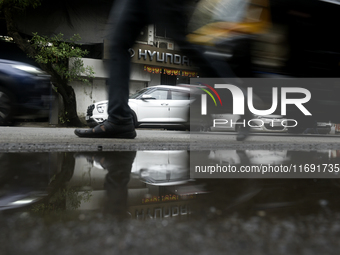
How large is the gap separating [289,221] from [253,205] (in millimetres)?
193

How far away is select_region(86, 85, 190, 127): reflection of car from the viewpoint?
32.0 ft

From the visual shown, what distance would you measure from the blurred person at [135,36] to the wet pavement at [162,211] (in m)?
1.18

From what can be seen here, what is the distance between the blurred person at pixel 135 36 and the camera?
276 centimetres

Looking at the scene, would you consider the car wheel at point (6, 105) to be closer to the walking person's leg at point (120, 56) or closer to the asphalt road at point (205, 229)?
the walking person's leg at point (120, 56)

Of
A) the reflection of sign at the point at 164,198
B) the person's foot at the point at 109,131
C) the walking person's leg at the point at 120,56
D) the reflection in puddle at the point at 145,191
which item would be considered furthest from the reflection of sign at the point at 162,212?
the person's foot at the point at 109,131

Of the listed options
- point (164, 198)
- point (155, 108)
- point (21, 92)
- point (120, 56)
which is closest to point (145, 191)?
point (164, 198)

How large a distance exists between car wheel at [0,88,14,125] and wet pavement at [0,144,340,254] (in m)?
1.27

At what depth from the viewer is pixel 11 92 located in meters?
3.07

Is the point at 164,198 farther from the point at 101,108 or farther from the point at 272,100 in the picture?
the point at 101,108

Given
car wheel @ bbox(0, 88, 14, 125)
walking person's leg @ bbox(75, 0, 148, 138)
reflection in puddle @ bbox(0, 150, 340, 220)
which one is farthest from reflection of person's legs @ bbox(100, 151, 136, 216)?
car wheel @ bbox(0, 88, 14, 125)

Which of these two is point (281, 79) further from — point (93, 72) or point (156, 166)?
point (93, 72)

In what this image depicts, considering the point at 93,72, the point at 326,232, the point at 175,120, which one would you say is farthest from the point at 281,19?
the point at 93,72

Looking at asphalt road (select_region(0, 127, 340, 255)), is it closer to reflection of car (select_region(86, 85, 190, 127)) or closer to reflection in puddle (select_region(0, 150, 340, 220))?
reflection in puddle (select_region(0, 150, 340, 220))

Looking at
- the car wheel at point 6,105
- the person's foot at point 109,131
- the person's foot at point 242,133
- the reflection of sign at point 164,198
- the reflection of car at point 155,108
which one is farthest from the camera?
the reflection of car at point 155,108
